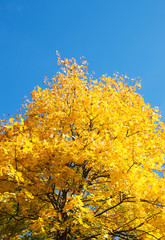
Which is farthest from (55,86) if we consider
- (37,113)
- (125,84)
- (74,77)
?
(125,84)

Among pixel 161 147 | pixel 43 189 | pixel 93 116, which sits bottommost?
pixel 43 189

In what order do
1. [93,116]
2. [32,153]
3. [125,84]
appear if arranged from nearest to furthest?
[32,153]
[93,116]
[125,84]

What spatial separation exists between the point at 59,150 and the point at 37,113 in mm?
3725

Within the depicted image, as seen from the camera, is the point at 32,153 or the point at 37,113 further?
the point at 37,113

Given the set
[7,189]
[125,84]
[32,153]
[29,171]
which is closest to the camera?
[32,153]

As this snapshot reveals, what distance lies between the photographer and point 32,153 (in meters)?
5.47

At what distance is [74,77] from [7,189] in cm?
558

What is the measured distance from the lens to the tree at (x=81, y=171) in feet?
17.9

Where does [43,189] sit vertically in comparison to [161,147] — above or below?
below

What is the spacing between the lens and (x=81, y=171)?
25.5 feet

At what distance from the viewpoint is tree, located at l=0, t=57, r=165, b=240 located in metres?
5.47

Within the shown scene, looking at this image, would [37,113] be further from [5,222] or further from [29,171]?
[5,222]

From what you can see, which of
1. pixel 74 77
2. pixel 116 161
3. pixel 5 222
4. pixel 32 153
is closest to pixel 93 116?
pixel 116 161

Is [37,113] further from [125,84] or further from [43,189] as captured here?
[125,84]
